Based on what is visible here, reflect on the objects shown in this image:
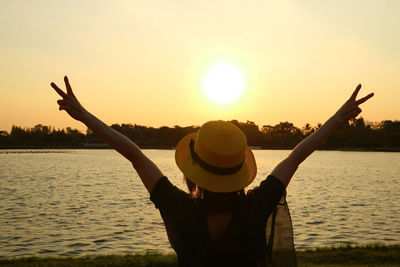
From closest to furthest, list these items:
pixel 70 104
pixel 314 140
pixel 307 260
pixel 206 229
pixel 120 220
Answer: pixel 206 229
pixel 70 104
pixel 314 140
pixel 307 260
pixel 120 220

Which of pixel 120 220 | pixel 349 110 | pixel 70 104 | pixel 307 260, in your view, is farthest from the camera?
pixel 120 220

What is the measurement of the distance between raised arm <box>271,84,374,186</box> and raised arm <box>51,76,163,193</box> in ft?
2.46

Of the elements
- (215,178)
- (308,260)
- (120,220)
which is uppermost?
(215,178)

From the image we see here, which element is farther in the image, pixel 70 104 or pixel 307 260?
pixel 307 260

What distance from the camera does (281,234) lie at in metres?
2.76

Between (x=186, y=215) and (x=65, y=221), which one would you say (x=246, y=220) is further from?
A: (x=65, y=221)

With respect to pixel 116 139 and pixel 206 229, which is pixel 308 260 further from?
pixel 116 139

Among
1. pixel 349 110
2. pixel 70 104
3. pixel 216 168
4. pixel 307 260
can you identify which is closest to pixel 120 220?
pixel 307 260

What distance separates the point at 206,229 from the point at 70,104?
1.04m

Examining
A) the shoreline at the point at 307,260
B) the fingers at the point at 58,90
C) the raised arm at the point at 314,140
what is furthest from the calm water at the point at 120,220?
the fingers at the point at 58,90

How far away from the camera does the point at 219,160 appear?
7.73 feet

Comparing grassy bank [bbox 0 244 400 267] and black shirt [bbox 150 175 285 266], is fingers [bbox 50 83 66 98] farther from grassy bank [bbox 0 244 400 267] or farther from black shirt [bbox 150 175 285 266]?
grassy bank [bbox 0 244 400 267]

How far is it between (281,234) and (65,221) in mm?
20078

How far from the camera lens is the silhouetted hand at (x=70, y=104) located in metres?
2.40
